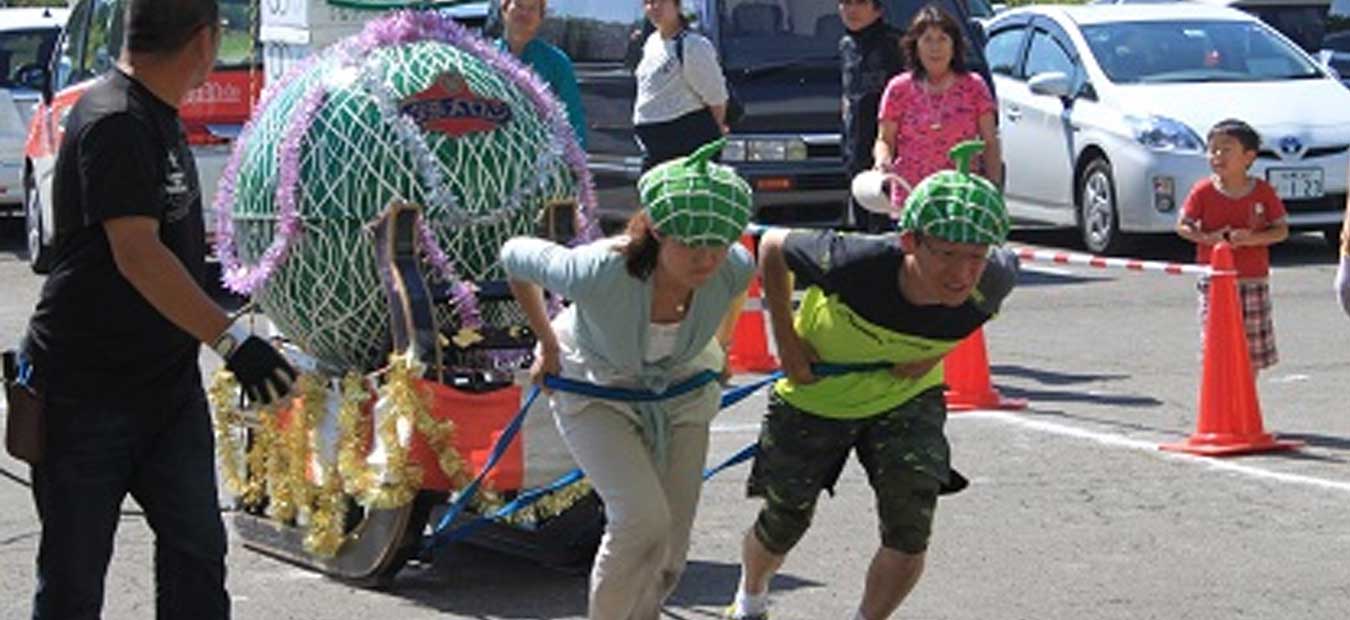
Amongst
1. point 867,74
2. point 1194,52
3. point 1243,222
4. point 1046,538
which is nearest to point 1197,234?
point 1243,222

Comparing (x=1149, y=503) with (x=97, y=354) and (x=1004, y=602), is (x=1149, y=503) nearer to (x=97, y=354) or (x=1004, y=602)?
(x=1004, y=602)

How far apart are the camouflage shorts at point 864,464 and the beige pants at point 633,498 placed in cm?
27

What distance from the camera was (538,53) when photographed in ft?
34.8

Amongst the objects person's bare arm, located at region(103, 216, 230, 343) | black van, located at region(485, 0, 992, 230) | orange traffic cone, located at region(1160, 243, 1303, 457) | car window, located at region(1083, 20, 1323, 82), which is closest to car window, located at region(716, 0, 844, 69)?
black van, located at region(485, 0, 992, 230)

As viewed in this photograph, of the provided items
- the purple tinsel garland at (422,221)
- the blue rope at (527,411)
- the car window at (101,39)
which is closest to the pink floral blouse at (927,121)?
the purple tinsel garland at (422,221)

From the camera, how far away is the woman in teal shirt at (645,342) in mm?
6574

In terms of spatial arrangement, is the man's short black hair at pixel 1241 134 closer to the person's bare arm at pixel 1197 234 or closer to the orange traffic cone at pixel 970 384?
the person's bare arm at pixel 1197 234

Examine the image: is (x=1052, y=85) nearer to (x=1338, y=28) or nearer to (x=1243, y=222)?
(x=1243, y=222)

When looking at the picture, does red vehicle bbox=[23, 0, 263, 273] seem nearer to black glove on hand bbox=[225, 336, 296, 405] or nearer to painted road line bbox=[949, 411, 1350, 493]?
painted road line bbox=[949, 411, 1350, 493]

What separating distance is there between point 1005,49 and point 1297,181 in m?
2.73

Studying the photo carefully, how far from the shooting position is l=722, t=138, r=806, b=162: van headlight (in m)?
16.1

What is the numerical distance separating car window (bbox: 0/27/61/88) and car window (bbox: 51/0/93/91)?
248cm

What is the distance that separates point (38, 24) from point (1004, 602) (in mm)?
13891

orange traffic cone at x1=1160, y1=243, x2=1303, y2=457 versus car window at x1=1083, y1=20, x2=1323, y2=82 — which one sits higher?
car window at x1=1083, y1=20, x2=1323, y2=82
